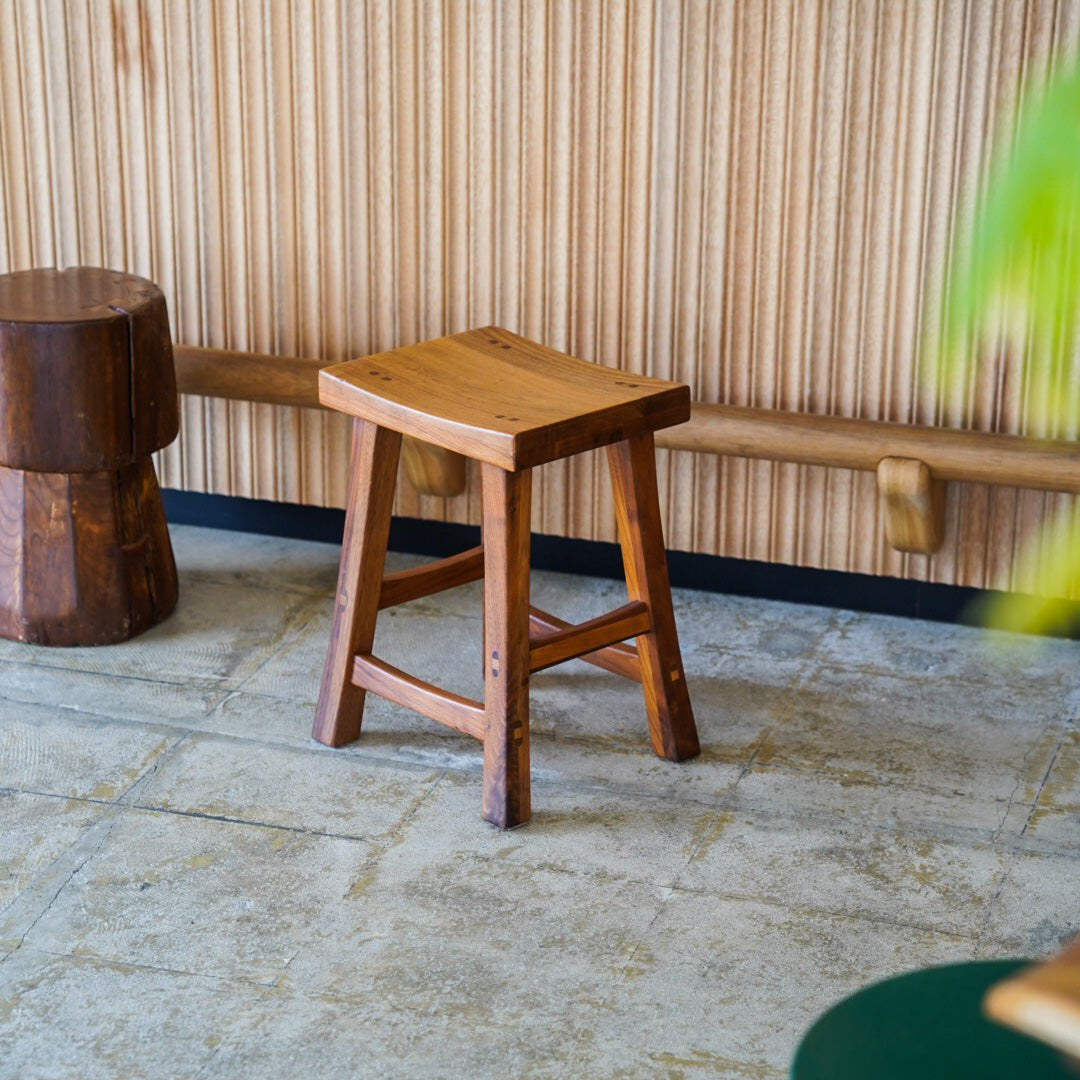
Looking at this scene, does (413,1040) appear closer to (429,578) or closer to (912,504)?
(429,578)

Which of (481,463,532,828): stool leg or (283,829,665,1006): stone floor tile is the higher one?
(481,463,532,828): stool leg

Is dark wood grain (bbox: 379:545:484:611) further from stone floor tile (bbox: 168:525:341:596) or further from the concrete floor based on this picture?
stone floor tile (bbox: 168:525:341:596)

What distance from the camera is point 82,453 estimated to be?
2.58 m

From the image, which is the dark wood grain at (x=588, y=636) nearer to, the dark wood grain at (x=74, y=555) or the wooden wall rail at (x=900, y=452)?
the wooden wall rail at (x=900, y=452)

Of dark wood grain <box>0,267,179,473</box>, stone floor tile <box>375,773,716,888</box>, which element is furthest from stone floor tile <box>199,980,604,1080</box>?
dark wood grain <box>0,267,179,473</box>

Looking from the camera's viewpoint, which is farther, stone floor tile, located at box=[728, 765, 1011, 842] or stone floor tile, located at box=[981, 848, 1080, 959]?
stone floor tile, located at box=[728, 765, 1011, 842]

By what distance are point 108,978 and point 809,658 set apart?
1404mm

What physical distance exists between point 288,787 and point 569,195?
124 centimetres

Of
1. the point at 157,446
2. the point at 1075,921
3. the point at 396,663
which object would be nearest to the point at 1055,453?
the point at 1075,921

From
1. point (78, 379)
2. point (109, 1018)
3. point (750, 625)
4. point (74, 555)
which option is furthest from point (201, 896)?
point (750, 625)

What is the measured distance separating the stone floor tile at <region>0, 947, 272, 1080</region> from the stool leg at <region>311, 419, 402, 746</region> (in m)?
0.62

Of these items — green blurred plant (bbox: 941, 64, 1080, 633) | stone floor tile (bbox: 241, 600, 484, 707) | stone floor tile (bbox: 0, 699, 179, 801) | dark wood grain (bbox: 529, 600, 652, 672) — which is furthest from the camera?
stone floor tile (bbox: 241, 600, 484, 707)

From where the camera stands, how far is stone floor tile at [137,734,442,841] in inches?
84.1

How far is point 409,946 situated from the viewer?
1837 millimetres
